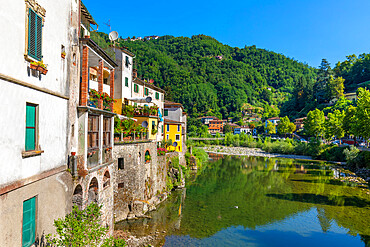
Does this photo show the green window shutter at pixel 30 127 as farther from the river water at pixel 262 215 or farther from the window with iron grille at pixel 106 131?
the river water at pixel 262 215

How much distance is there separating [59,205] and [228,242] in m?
14.9

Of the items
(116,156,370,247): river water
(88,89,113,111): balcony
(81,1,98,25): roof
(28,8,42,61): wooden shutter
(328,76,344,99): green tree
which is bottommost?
(116,156,370,247): river water

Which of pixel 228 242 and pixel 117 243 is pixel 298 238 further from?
pixel 117 243

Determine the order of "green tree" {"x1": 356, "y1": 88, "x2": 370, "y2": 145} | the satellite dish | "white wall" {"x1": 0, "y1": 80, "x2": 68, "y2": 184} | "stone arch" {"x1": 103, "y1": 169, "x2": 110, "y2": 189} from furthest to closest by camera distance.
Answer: "green tree" {"x1": 356, "y1": 88, "x2": 370, "y2": 145}
the satellite dish
"stone arch" {"x1": 103, "y1": 169, "x2": 110, "y2": 189}
"white wall" {"x1": 0, "y1": 80, "x2": 68, "y2": 184}

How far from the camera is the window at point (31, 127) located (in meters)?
7.73

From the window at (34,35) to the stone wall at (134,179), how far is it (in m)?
12.1

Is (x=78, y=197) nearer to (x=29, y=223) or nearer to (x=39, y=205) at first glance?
(x=39, y=205)

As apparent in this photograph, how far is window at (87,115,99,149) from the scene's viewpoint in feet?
39.5

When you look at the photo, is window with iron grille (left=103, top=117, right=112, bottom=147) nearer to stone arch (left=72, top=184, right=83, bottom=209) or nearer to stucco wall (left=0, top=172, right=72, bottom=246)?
stone arch (left=72, top=184, right=83, bottom=209)

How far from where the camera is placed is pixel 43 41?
857 centimetres

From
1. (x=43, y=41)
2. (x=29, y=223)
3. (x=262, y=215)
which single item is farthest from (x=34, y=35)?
(x=262, y=215)

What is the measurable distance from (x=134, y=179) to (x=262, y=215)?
14191 mm

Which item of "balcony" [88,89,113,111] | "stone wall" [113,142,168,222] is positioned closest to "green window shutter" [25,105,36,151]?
"balcony" [88,89,113,111]

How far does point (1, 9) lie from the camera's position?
Result: 21.0 ft
